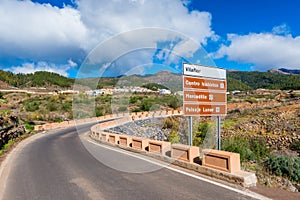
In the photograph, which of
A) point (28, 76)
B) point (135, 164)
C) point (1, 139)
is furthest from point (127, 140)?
point (28, 76)

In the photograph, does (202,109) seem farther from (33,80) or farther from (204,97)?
(33,80)

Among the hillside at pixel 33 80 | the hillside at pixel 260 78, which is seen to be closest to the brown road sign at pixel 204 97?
the hillside at pixel 33 80

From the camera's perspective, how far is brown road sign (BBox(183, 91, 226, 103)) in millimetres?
8500

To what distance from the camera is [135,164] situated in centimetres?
855

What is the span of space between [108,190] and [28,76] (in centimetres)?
13344

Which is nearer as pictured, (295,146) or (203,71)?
(203,71)

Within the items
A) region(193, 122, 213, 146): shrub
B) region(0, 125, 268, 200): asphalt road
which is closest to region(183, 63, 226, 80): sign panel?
region(0, 125, 268, 200): asphalt road

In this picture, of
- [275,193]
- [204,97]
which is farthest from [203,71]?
[275,193]

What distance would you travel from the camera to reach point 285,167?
7.47 metres

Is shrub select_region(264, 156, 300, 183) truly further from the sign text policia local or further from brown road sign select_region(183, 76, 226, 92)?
brown road sign select_region(183, 76, 226, 92)

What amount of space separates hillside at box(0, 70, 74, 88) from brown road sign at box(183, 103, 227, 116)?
112697mm

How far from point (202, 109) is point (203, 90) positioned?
712 mm

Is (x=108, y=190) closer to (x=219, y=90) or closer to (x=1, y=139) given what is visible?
(x=219, y=90)

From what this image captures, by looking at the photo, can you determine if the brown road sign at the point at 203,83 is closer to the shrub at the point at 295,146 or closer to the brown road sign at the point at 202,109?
the brown road sign at the point at 202,109
